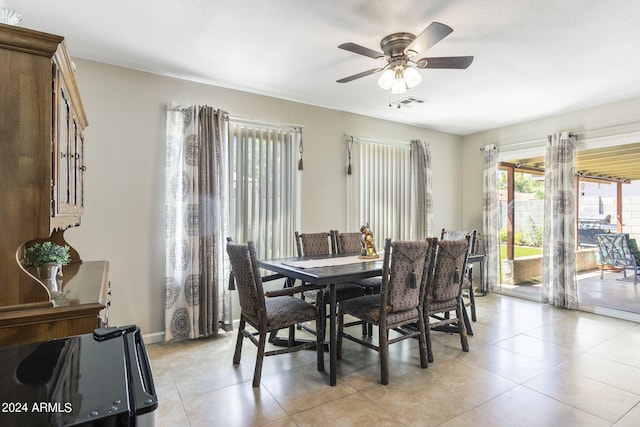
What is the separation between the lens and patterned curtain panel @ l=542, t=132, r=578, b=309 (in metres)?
4.35

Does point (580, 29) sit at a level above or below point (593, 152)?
above

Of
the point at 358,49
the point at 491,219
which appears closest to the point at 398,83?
the point at 358,49

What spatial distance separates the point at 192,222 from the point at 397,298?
2065mm

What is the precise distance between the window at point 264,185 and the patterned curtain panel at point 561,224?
11.4 ft

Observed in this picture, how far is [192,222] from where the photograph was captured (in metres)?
3.28

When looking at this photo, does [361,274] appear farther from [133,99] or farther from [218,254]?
[133,99]

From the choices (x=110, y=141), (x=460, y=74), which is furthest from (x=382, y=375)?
(x=110, y=141)

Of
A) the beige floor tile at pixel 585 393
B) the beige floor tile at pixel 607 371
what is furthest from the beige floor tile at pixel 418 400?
the beige floor tile at pixel 607 371

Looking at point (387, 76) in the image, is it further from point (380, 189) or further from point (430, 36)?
point (380, 189)

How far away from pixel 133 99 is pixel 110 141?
0.46 metres

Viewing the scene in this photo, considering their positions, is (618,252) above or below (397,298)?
above

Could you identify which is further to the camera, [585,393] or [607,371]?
[607,371]

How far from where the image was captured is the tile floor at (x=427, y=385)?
6.70 feet

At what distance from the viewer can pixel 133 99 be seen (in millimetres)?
3154
